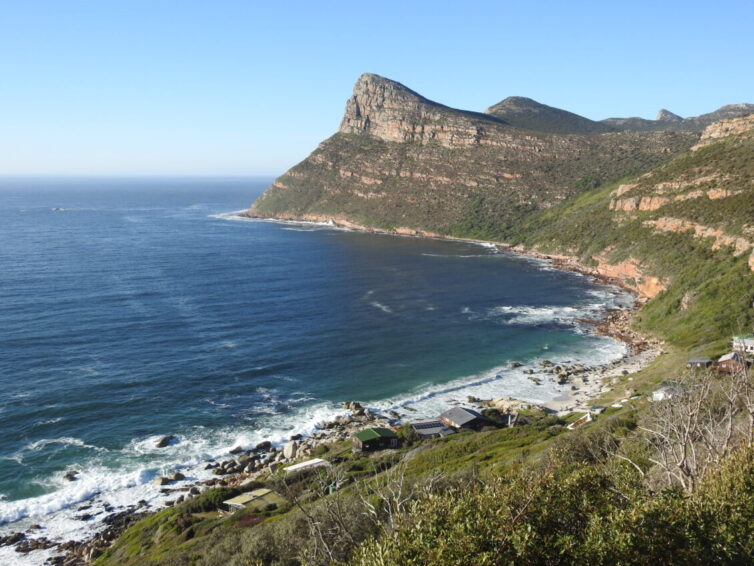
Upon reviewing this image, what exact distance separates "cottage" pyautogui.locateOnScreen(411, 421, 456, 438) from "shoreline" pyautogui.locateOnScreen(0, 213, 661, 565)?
3.13 meters

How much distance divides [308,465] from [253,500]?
610 cm

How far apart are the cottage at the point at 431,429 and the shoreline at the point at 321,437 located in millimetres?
3127

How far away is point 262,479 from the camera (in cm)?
4369

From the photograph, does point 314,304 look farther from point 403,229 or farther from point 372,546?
point 403,229

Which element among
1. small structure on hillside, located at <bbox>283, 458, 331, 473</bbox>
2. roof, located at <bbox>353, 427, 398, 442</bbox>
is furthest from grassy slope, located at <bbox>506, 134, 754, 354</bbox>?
small structure on hillside, located at <bbox>283, 458, 331, 473</bbox>

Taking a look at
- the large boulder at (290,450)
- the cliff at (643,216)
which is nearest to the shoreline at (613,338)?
the cliff at (643,216)

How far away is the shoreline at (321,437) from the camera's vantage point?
3694 centimetres

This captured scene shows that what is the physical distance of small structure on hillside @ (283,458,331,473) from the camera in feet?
141

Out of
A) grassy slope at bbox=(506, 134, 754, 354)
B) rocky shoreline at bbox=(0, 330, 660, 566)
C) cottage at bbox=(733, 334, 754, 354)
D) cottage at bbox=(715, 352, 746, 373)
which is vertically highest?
grassy slope at bbox=(506, 134, 754, 354)

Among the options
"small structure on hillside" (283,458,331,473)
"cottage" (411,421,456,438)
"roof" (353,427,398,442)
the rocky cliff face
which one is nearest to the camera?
"small structure on hillside" (283,458,331,473)

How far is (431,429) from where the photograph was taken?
170 feet

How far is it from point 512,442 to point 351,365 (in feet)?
91.0

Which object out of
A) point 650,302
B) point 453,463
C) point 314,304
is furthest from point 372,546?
point 650,302

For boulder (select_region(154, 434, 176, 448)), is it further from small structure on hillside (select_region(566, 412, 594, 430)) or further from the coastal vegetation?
small structure on hillside (select_region(566, 412, 594, 430))
